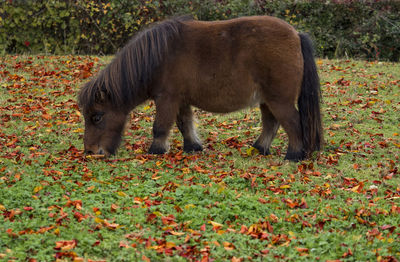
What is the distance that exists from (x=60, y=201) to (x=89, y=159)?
1.52 meters

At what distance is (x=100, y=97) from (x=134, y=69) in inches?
24.2

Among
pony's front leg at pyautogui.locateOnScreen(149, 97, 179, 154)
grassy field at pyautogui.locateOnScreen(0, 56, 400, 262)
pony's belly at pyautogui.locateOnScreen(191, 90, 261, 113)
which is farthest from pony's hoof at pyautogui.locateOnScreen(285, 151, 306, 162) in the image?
pony's front leg at pyautogui.locateOnScreen(149, 97, 179, 154)

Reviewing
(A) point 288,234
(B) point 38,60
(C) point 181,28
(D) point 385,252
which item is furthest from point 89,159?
(B) point 38,60

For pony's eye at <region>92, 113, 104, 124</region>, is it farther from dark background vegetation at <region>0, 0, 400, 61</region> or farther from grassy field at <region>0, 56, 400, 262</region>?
dark background vegetation at <region>0, 0, 400, 61</region>

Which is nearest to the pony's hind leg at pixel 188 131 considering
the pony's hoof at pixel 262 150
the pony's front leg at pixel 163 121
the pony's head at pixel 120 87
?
the pony's front leg at pixel 163 121

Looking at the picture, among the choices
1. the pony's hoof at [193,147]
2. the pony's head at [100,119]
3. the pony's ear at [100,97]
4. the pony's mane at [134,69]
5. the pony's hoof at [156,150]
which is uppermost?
the pony's mane at [134,69]

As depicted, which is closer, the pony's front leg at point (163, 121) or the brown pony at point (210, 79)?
the brown pony at point (210, 79)

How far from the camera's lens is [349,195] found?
5316 millimetres

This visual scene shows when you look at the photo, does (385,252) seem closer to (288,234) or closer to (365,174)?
(288,234)

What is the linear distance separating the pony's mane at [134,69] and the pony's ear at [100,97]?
0.04 feet

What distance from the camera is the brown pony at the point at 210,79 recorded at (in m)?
6.36

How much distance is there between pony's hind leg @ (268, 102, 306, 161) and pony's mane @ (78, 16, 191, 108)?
5.31 ft

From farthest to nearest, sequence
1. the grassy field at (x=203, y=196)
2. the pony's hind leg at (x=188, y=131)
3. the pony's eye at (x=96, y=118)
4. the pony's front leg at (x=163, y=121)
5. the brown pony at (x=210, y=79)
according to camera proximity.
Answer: the pony's hind leg at (x=188, y=131)
the pony's eye at (x=96, y=118)
the pony's front leg at (x=163, y=121)
the brown pony at (x=210, y=79)
the grassy field at (x=203, y=196)

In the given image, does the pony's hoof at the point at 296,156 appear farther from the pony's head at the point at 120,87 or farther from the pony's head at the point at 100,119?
the pony's head at the point at 100,119
